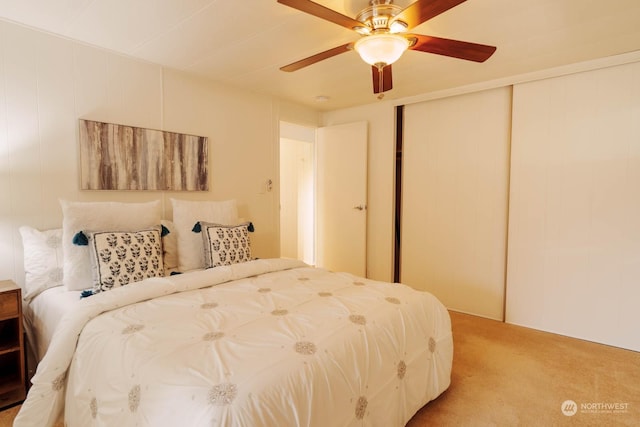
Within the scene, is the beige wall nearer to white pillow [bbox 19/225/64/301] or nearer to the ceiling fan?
white pillow [bbox 19/225/64/301]

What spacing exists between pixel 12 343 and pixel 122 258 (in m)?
0.73

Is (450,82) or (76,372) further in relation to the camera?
(450,82)

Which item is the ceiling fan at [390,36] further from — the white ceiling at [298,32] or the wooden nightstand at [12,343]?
the wooden nightstand at [12,343]

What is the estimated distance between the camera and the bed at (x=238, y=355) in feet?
3.40

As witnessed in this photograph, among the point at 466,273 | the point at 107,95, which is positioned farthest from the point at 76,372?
the point at 466,273

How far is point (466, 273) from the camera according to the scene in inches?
131

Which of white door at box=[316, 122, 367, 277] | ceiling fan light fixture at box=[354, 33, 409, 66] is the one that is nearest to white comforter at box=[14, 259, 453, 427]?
ceiling fan light fixture at box=[354, 33, 409, 66]

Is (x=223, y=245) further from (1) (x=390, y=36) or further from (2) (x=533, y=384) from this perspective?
(2) (x=533, y=384)

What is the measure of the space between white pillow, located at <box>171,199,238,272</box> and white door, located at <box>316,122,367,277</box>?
1835 mm

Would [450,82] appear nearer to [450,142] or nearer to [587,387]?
[450,142]

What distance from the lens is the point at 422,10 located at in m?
1.43

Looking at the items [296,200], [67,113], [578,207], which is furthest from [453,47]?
[296,200]

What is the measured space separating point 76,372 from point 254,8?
2.02 m

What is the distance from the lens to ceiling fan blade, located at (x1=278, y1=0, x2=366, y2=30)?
1.37 metres
